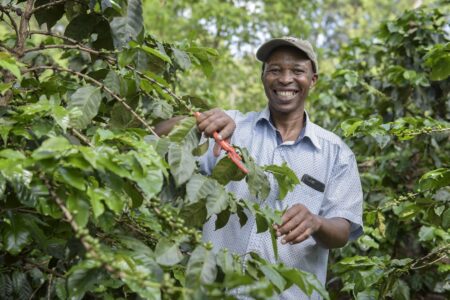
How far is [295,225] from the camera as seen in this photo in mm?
1875

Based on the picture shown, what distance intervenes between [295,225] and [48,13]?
1.07 meters

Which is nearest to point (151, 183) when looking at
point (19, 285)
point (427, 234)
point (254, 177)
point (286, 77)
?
point (254, 177)

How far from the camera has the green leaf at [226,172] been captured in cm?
171

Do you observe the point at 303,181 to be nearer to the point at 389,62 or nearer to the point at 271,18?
the point at 389,62

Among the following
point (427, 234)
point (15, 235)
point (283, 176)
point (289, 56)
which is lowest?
point (427, 234)

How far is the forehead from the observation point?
104 inches

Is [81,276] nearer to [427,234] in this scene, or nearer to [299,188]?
[299,188]

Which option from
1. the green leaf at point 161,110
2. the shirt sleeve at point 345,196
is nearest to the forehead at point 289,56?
the shirt sleeve at point 345,196

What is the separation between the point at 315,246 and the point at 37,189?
130cm

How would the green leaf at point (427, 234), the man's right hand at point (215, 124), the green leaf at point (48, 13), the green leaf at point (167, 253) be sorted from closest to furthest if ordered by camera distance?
the green leaf at point (167, 253), the man's right hand at point (215, 124), the green leaf at point (48, 13), the green leaf at point (427, 234)

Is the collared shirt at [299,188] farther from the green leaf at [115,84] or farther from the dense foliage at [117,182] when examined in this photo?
the green leaf at [115,84]

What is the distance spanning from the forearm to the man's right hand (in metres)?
0.54

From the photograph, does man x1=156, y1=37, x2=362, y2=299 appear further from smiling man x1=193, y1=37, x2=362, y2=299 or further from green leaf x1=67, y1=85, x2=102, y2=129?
green leaf x1=67, y1=85, x2=102, y2=129

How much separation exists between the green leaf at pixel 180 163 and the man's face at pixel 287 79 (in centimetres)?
109
